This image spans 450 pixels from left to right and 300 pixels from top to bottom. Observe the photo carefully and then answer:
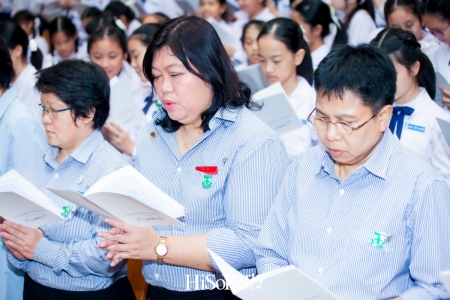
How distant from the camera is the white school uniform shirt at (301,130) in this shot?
9.89ft

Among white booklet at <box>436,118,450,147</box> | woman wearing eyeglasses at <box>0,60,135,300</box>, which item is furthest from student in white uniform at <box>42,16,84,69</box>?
white booklet at <box>436,118,450,147</box>

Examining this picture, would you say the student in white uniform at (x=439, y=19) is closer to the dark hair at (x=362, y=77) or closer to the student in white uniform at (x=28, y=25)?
the dark hair at (x=362, y=77)

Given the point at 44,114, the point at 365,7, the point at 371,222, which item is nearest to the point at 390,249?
→ the point at 371,222

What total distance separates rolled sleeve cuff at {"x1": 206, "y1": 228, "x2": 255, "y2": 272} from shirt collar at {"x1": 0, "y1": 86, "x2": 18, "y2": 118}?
1.31 m

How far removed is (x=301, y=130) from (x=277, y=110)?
32 centimetres

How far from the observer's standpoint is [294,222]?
165cm

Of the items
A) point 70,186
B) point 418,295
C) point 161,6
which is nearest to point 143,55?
point 70,186

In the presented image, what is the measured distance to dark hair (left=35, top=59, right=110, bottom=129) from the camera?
211 centimetres

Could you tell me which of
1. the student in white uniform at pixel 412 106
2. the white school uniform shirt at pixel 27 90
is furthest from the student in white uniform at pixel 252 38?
the student in white uniform at pixel 412 106

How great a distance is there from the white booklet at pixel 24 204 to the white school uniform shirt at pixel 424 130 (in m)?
1.59

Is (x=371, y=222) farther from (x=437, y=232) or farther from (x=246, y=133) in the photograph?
(x=246, y=133)

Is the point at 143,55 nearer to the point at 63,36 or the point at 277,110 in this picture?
the point at 277,110

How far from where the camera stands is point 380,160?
1554 millimetres

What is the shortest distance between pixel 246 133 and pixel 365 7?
3842 millimetres
